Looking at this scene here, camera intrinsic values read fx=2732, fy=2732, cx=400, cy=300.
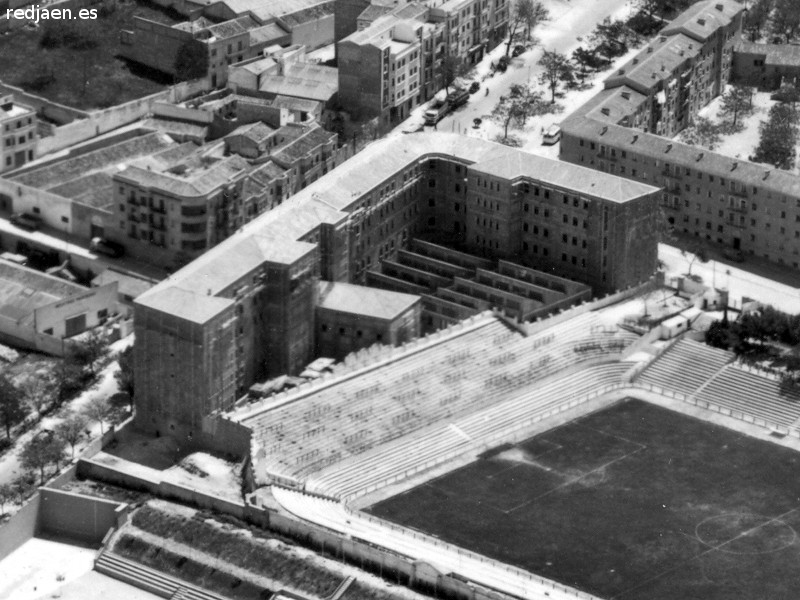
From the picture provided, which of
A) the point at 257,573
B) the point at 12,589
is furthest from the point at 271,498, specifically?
the point at 12,589

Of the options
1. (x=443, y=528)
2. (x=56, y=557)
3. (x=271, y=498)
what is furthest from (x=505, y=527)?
(x=56, y=557)

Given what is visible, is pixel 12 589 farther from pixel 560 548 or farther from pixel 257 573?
pixel 560 548

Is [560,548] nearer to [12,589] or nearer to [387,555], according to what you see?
[387,555]

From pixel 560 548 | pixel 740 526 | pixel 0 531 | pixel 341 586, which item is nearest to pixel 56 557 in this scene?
pixel 0 531

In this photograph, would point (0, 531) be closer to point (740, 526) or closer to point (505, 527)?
point (505, 527)
